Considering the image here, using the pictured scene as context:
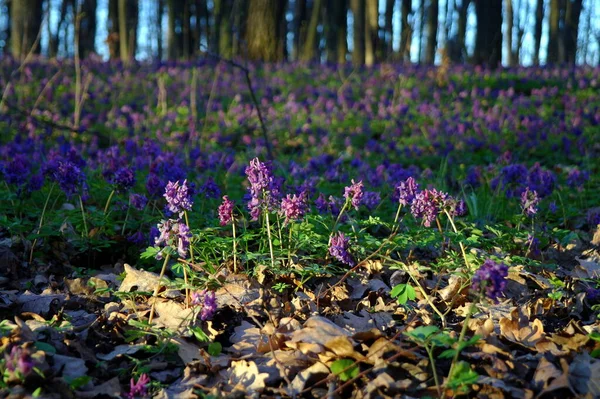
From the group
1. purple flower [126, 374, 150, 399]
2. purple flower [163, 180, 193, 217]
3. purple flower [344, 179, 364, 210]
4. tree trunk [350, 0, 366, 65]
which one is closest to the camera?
purple flower [126, 374, 150, 399]

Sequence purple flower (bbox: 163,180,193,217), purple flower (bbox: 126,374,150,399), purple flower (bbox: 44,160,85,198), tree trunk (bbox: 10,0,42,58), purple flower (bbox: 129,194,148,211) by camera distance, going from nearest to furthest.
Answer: purple flower (bbox: 126,374,150,399) < purple flower (bbox: 163,180,193,217) < purple flower (bbox: 44,160,85,198) < purple flower (bbox: 129,194,148,211) < tree trunk (bbox: 10,0,42,58)

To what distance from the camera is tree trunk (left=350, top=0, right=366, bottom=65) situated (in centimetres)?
2034

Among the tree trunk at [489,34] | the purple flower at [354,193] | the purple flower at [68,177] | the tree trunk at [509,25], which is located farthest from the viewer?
the tree trunk at [509,25]

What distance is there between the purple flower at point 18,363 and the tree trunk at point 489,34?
17124 millimetres

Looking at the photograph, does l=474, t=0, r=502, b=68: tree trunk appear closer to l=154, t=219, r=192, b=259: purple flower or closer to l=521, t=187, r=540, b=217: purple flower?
l=521, t=187, r=540, b=217: purple flower

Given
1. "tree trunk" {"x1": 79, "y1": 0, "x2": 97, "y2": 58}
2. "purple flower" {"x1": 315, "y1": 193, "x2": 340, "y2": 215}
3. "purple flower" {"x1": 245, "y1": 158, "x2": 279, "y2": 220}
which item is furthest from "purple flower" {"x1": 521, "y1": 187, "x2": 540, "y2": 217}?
"tree trunk" {"x1": 79, "y1": 0, "x2": 97, "y2": 58}

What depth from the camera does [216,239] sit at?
3.29m

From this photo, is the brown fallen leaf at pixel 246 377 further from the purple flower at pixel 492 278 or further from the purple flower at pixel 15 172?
the purple flower at pixel 15 172

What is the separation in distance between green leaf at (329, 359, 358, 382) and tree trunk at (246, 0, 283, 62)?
51.3 ft

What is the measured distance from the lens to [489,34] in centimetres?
1831

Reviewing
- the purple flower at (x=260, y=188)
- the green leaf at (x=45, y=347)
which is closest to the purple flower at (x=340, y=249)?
the purple flower at (x=260, y=188)

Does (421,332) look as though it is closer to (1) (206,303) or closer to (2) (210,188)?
(1) (206,303)

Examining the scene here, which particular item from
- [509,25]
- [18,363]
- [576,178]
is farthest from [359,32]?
[18,363]

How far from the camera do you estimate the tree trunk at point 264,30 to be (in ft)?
56.0
